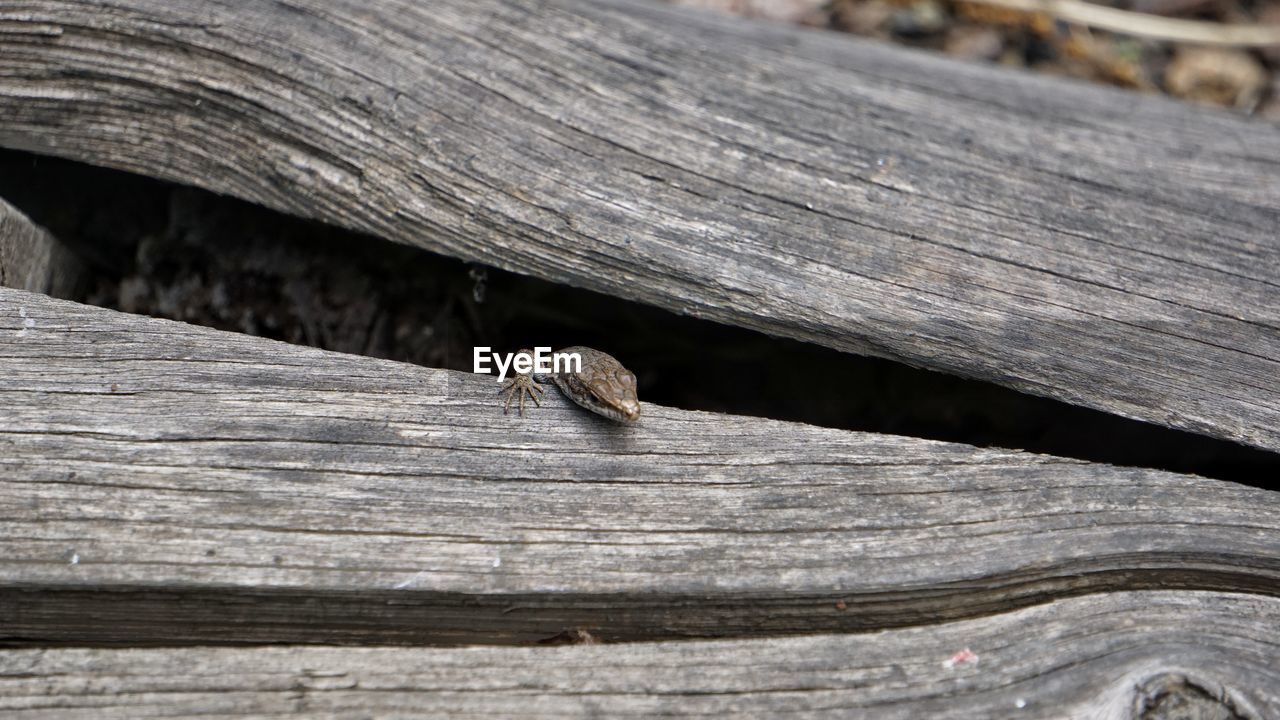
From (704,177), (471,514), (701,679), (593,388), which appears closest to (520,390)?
(593,388)

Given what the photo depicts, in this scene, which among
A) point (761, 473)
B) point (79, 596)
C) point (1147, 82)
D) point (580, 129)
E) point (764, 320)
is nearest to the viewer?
point (79, 596)

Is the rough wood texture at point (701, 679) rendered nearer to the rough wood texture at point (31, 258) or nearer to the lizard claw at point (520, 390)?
the lizard claw at point (520, 390)

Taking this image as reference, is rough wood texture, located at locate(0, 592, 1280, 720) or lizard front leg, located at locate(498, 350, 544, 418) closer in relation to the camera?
rough wood texture, located at locate(0, 592, 1280, 720)

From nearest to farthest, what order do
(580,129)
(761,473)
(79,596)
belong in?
(79,596) → (761,473) → (580,129)

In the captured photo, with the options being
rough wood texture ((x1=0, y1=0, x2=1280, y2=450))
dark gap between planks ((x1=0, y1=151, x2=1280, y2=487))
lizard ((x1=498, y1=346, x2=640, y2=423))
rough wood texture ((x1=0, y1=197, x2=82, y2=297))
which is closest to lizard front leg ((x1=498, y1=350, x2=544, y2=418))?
lizard ((x1=498, y1=346, x2=640, y2=423))

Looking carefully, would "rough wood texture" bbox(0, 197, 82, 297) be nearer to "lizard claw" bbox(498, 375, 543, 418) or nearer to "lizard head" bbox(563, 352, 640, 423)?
"lizard claw" bbox(498, 375, 543, 418)

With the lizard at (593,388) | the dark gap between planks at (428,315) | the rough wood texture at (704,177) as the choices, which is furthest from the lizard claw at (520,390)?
the dark gap between planks at (428,315)

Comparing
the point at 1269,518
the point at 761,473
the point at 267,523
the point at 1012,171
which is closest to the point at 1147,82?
the point at 1012,171

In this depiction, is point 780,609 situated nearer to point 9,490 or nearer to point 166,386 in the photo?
point 166,386
